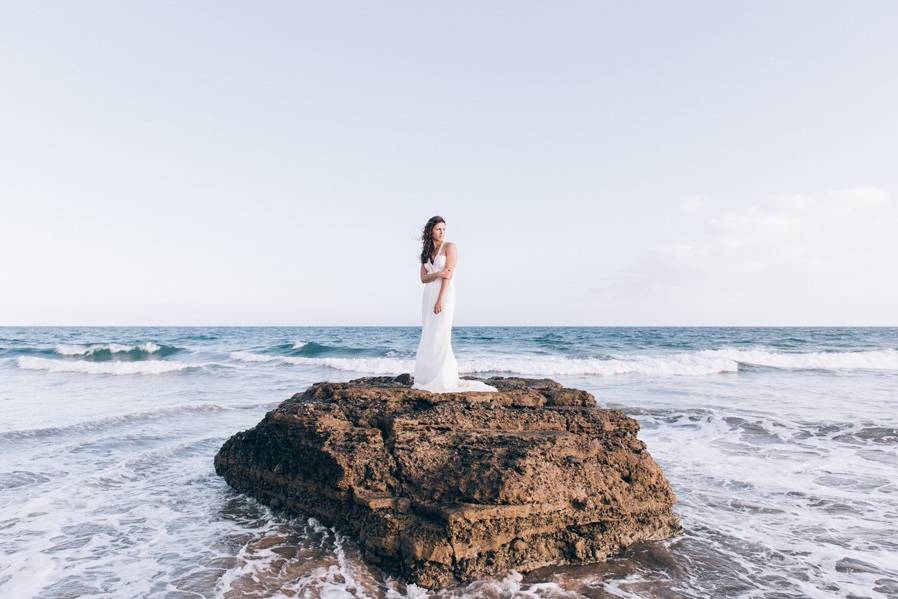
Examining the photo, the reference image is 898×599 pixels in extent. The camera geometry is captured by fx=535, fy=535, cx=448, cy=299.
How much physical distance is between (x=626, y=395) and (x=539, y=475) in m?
11.6

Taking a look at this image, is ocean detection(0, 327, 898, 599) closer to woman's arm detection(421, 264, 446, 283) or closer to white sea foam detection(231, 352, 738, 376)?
woman's arm detection(421, 264, 446, 283)

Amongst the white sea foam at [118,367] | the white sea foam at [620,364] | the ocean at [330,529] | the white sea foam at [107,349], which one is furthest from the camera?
the white sea foam at [107,349]

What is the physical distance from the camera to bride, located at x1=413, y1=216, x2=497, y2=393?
6527mm

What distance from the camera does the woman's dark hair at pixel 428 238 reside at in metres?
6.91

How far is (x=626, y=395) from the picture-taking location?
15609 mm

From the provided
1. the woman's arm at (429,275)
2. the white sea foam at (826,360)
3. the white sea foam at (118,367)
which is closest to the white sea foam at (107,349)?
the white sea foam at (118,367)

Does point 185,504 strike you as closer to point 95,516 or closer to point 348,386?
point 95,516

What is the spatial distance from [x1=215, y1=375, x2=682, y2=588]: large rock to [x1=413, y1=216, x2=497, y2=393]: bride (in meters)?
0.37

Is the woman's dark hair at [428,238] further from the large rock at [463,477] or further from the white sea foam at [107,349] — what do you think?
the white sea foam at [107,349]

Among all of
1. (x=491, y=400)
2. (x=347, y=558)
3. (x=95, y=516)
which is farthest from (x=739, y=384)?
(x=95, y=516)

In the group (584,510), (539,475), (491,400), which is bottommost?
(584,510)

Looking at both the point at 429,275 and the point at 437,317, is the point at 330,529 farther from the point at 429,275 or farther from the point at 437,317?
the point at 429,275

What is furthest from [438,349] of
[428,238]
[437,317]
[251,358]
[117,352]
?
[117,352]

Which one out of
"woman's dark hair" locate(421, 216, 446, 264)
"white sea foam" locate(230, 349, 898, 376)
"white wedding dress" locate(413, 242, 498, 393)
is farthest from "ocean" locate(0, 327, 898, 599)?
"white sea foam" locate(230, 349, 898, 376)
